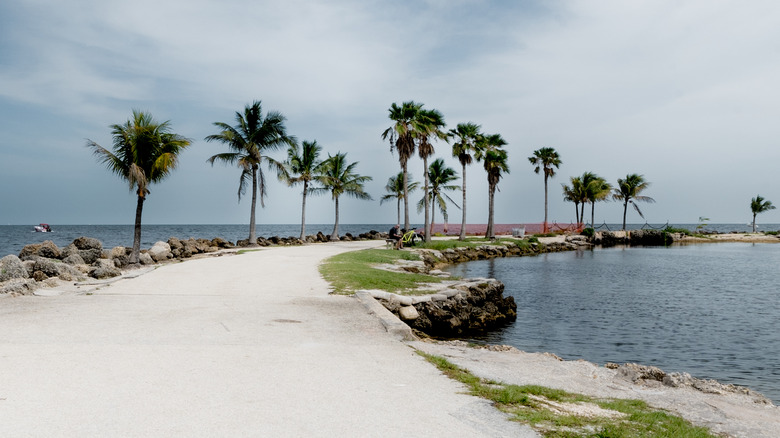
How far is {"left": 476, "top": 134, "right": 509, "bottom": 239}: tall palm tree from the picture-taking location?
48.6 meters

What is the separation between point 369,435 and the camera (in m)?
4.32

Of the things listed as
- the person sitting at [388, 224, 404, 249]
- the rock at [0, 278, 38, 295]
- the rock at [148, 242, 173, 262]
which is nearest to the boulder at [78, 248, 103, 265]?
the rock at [148, 242, 173, 262]

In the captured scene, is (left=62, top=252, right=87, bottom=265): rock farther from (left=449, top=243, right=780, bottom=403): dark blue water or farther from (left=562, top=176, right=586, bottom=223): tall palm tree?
(left=562, top=176, right=586, bottom=223): tall palm tree

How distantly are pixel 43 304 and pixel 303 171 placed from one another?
37296 millimetres

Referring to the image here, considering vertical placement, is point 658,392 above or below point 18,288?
below

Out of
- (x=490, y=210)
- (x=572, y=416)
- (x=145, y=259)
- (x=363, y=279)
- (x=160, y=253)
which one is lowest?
(x=145, y=259)

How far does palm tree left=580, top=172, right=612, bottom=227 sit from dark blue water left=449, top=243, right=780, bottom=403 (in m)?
44.8

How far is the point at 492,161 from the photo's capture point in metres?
50.5

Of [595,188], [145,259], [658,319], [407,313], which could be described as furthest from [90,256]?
[595,188]

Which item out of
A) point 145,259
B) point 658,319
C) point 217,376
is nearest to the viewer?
point 217,376

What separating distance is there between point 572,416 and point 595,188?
254ft

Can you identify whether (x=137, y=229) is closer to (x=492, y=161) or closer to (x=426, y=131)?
(x=426, y=131)

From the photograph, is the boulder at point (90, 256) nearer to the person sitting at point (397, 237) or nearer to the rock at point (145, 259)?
the rock at point (145, 259)

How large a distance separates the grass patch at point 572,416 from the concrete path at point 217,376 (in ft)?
0.78
